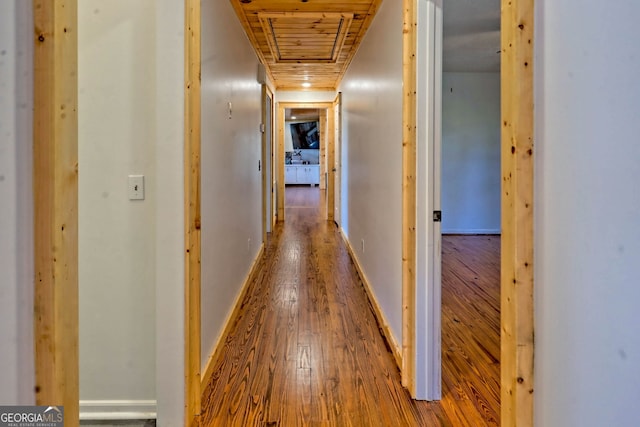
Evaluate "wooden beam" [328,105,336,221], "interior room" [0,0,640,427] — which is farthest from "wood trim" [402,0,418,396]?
"wooden beam" [328,105,336,221]

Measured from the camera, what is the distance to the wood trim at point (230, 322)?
2.02 meters

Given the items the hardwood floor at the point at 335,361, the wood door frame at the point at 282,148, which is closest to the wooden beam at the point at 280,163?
the wood door frame at the point at 282,148

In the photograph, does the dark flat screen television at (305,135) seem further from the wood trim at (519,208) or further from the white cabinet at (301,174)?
the wood trim at (519,208)

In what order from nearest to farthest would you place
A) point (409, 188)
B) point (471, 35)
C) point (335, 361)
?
1. point (409, 188)
2. point (335, 361)
3. point (471, 35)

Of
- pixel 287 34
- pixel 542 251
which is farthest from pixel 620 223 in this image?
pixel 287 34

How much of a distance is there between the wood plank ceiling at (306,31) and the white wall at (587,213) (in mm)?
2458

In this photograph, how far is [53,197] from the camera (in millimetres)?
828

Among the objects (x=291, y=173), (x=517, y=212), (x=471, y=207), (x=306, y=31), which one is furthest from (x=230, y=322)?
(x=291, y=173)

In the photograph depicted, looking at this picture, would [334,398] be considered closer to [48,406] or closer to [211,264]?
[211,264]

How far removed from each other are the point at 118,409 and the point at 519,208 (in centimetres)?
182

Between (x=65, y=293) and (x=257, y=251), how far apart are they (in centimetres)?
342

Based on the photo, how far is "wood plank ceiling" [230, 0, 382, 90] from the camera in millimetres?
3092

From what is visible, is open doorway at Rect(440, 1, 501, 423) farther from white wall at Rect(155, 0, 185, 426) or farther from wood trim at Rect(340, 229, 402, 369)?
white wall at Rect(155, 0, 185, 426)

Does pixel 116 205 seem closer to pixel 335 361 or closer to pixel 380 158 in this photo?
pixel 335 361
